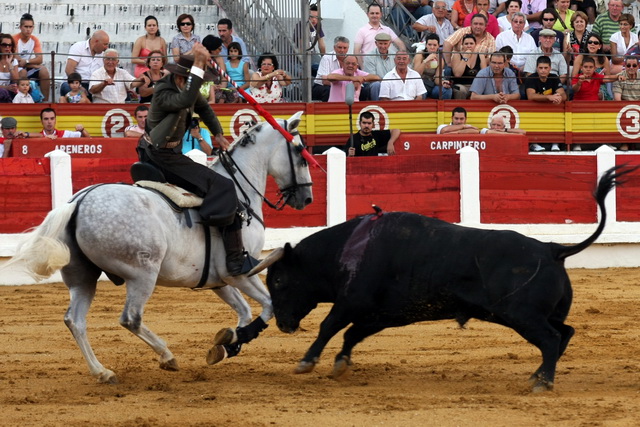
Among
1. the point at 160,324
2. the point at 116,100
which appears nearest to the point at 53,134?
the point at 116,100

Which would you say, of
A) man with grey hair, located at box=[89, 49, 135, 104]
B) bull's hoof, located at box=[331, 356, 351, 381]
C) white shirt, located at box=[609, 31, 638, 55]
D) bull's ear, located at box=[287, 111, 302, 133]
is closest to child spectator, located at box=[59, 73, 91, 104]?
man with grey hair, located at box=[89, 49, 135, 104]

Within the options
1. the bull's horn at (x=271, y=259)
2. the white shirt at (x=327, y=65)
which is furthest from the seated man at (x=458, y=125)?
the bull's horn at (x=271, y=259)

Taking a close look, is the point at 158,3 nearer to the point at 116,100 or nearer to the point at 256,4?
the point at 256,4

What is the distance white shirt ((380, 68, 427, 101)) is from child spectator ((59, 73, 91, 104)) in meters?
3.47

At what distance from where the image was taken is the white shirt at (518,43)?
1455cm

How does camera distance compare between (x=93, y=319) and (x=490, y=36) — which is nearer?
(x=93, y=319)

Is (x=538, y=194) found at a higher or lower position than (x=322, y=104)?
lower

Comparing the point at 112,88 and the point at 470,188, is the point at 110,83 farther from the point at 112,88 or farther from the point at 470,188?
the point at 470,188

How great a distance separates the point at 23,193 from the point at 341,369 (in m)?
6.36

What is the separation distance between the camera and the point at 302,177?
→ 25.5ft

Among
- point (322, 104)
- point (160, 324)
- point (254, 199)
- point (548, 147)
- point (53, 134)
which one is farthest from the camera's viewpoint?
point (548, 147)

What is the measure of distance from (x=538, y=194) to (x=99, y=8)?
694 cm

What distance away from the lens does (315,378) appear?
6797 millimetres

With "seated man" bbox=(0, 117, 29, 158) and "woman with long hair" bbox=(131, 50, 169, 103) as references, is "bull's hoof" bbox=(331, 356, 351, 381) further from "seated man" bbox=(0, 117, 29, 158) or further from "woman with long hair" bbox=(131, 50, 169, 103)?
"woman with long hair" bbox=(131, 50, 169, 103)
